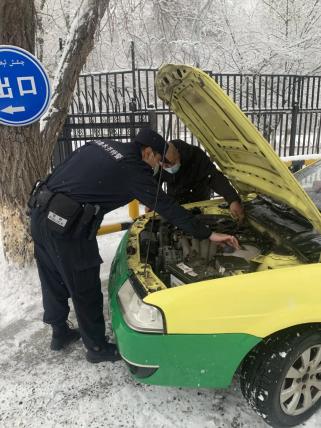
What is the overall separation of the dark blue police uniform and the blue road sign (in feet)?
3.42

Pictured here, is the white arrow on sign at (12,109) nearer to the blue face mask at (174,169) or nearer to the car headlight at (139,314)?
the blue face mask at (174,169)

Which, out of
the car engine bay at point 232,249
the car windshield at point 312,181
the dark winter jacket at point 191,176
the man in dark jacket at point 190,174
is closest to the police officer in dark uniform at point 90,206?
the car engine bay at point 232,249

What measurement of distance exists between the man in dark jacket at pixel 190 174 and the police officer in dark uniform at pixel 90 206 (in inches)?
37.9

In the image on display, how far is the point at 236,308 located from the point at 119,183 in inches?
42.9

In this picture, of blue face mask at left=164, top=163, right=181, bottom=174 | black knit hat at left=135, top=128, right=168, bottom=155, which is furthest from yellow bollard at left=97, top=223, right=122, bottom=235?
black knit hat at left=135, top=128, right=168, bottom=155

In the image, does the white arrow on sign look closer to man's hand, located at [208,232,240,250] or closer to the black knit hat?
the black knit hat

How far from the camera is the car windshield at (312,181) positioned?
294 cm

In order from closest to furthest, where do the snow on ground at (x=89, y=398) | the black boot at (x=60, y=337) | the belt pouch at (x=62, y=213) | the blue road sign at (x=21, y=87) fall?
the snow on ground at (x=89, y=398) → the belt pouch at (x=62, y=213) → the black boot at (x=60, y=337) → the blue road sign at (x=21, y=87)

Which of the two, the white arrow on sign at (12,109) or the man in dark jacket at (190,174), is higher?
the white arrow on sign at (12,109)

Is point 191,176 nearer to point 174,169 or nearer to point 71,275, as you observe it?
point 174,169

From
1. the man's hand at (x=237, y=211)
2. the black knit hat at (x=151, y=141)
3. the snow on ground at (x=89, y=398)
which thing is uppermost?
the black knit hat at (x=151, y=141)

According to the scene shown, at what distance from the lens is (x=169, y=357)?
6.65 ft

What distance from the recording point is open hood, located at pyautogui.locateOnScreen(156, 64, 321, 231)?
7.13 feet

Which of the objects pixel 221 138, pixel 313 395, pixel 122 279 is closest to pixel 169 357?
pixel 122 279
